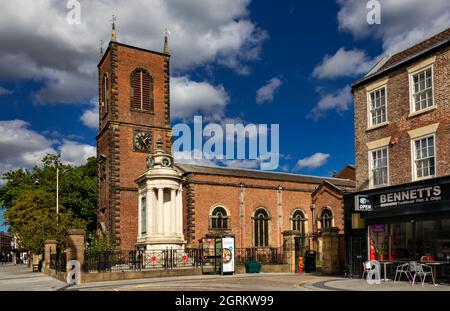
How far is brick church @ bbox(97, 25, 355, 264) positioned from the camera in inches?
1607

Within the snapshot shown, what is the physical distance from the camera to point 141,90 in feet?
146

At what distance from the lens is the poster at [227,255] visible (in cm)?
2622

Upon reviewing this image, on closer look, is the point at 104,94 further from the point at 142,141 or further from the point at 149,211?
the point at 149,211

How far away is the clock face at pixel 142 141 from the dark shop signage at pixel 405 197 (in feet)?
78.3

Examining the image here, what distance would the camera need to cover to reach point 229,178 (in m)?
43.6

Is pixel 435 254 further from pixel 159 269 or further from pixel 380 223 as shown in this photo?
pixel 159 269

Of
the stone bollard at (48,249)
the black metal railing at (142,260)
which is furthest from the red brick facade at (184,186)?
the black metal railing at (142,260)

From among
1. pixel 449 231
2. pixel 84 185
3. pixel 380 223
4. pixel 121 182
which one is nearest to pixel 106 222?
pixel 121 182

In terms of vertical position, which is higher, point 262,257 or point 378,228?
point 378,228

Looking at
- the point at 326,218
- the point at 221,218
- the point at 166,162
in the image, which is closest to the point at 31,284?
the point at 166,162

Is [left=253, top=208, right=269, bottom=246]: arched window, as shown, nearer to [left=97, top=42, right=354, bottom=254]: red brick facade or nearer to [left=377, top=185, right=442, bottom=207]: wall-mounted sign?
[left=97, top=42, right=354, bottom=254]: red brick facade

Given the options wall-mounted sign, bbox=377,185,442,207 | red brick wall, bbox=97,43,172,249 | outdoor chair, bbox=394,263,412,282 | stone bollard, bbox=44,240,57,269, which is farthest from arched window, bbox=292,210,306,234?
outdoor chair, bbox=394,263,412,282

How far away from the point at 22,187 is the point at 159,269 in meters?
36.4

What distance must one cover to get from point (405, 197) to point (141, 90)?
93.8 feet
